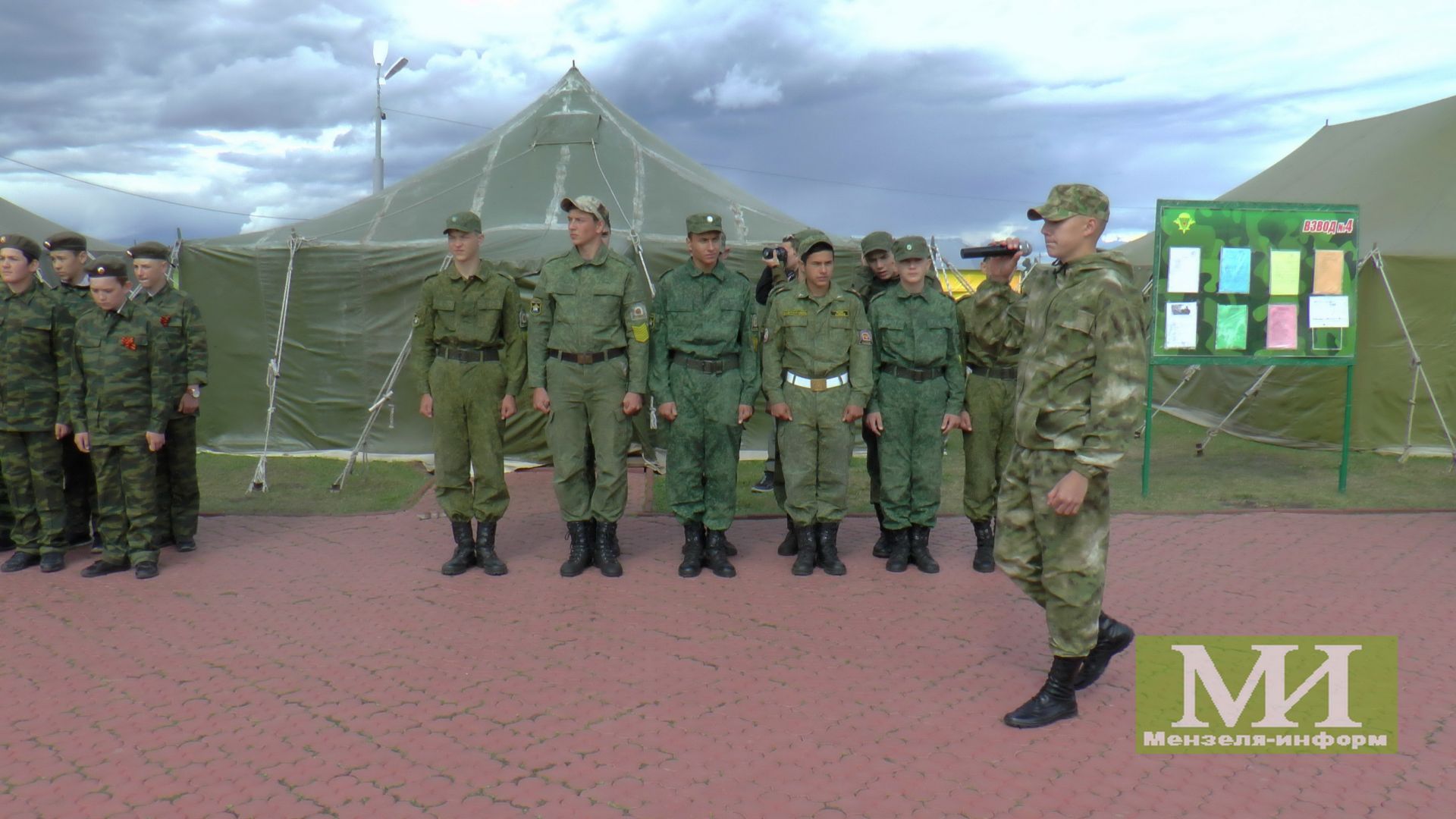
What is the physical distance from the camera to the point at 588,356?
19.5 ft

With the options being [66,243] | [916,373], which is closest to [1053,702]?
[916,373]

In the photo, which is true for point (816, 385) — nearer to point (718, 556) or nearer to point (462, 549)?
point (718, 556)

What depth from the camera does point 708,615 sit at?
5.32 m

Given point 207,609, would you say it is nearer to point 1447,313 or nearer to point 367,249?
point 367,249

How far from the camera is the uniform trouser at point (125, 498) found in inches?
238

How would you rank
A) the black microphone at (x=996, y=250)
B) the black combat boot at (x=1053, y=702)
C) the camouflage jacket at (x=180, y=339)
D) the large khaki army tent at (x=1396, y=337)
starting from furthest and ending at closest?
the large khaki army tent at (x=1396, y=337), the camouflage jacket at (x=180, y=339), the black microphone at (x=996, y=250), the black combat boot at (x=1053, y=702)

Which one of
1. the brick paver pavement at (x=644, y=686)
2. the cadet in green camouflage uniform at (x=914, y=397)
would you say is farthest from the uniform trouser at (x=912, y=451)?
the brick paver pavement at (x=644, y=686)

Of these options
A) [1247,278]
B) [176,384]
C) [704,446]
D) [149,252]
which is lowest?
[704,446]

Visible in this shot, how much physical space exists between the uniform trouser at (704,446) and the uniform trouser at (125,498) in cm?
296

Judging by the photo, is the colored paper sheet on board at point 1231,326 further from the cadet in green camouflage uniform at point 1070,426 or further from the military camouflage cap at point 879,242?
the cadet in green camouflage uniform at point 1070,426

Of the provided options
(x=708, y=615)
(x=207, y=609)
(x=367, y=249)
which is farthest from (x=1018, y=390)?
(x=367, y=249)

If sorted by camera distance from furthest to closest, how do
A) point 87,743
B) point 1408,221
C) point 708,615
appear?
1. point 1408,221
2. point 708,615
3. point 87,743

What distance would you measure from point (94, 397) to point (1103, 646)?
5.43 m

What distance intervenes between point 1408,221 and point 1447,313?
1126mm
